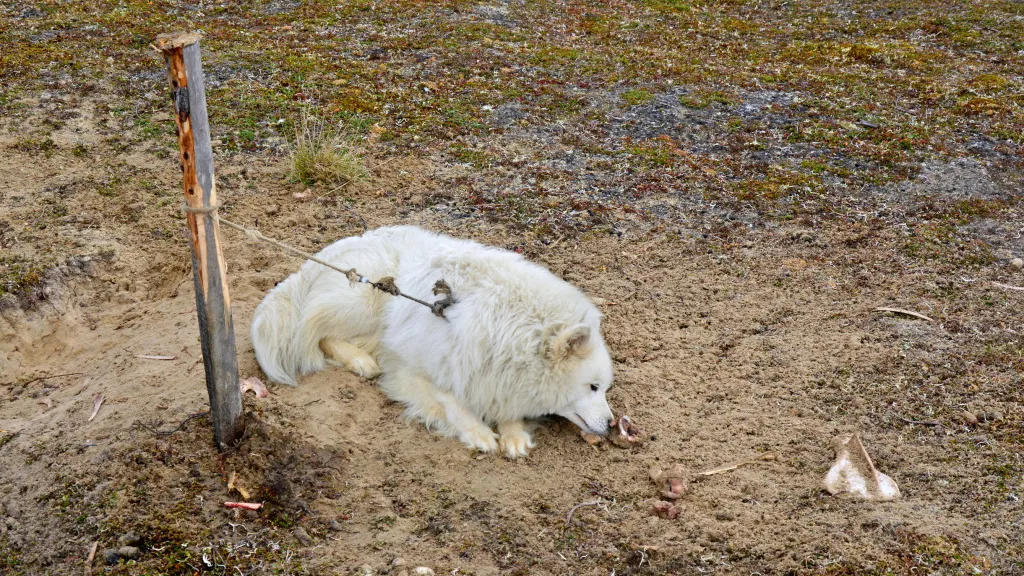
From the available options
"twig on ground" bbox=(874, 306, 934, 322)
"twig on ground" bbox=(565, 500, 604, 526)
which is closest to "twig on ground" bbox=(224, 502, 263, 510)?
"twig on ground" bbox=(565, 500, 604, 526)

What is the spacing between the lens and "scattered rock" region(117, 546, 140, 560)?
3.45 meters

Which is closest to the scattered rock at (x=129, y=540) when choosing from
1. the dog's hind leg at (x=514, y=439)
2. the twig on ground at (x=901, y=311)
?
the dog's hind leg at (x=514, y=439)

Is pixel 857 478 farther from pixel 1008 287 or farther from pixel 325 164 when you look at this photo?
pixel 325 164

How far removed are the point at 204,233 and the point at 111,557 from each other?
1.54m

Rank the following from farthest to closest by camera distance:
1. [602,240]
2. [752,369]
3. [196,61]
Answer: [602,240], [752,369], [196,61]

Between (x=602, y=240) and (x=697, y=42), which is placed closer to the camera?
(x=602, y=240)

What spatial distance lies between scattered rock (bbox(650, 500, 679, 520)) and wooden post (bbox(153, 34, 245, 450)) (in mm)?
2286

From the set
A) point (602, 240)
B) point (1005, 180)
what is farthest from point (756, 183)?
point (1005, 180)

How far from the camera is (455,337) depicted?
4520mm

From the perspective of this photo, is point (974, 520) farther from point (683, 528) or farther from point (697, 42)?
point (697, 42)

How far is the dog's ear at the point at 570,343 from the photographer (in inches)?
165

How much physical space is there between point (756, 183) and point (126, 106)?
6.96 meters

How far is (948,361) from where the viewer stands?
4891 mm

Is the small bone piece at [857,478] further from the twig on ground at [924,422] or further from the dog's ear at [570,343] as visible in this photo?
the dog's ear at [570,343]
